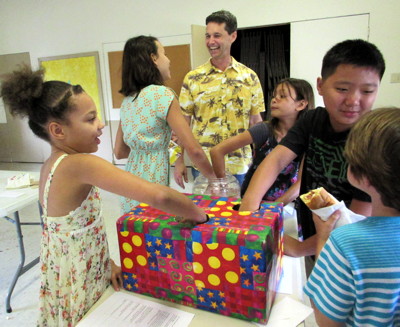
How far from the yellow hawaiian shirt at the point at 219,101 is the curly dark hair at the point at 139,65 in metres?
0.73

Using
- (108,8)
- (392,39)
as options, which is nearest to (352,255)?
(392,39)

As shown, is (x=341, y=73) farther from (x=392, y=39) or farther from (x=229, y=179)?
(x=392, y=39)

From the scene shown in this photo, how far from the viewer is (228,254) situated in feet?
2.35

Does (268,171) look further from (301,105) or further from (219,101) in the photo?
(219,101)

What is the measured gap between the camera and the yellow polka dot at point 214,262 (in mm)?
736

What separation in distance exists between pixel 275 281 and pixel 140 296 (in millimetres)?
377

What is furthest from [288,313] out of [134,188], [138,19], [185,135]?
[138,19]

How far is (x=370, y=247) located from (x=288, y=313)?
0.31 m

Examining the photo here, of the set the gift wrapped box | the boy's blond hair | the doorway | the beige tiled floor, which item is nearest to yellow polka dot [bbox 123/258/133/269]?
the gift wrapped box

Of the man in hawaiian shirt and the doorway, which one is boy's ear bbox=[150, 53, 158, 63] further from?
the doorway

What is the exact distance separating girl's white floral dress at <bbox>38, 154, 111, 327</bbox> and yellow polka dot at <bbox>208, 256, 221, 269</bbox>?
403 mm

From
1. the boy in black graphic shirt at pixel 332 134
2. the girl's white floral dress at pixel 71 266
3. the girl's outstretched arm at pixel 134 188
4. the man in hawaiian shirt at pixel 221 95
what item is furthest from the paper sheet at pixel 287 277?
the man in hawaiian shirt at pixel 221 95

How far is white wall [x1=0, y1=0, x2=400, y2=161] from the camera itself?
3.70 meters

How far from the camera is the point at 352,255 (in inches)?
23.4
